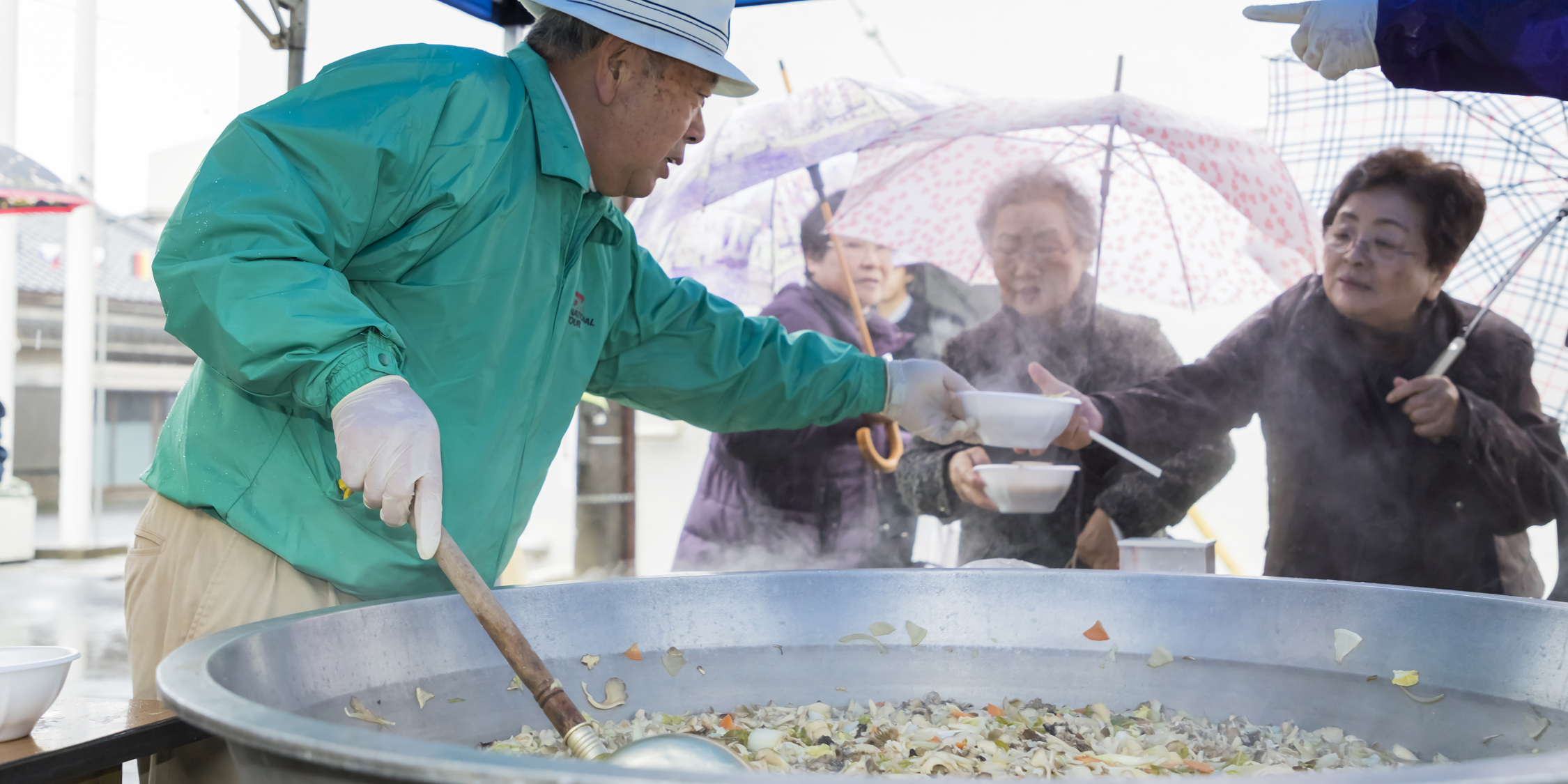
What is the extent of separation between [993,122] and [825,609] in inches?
83.3

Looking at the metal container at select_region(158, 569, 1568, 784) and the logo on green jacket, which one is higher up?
the logo on green jacket

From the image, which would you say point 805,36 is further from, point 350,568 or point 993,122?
point 350,568

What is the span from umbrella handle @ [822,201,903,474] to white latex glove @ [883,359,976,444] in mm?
1195

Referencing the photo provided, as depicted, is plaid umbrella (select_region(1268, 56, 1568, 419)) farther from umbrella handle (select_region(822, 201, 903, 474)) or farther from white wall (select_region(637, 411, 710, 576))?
white wall (select_region(637, 411, 710, 576))

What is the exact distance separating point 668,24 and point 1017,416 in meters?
0.97

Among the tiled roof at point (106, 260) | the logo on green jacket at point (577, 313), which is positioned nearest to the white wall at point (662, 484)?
the logo on green jacket at point (577, 313)

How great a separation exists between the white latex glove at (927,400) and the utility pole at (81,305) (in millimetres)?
8635

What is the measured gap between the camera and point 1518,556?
2551 millimetres

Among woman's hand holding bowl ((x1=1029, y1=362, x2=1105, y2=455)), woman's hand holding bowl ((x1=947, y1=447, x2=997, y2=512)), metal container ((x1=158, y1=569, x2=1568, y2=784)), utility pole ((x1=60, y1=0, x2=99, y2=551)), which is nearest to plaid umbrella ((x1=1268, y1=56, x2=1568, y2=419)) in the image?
woman's hand holding bowl ((x1=1029, y1=362, x2=1105, y2=455))

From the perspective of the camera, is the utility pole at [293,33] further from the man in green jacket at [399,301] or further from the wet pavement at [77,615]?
the wet pavement at [77,615]

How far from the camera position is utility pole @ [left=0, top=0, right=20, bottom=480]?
7.45m

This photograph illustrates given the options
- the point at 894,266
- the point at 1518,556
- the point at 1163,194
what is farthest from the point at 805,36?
the point at 1518,556

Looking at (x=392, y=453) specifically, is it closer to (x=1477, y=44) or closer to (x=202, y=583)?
(x=202, y=583)

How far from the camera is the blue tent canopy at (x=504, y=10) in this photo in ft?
7.64
